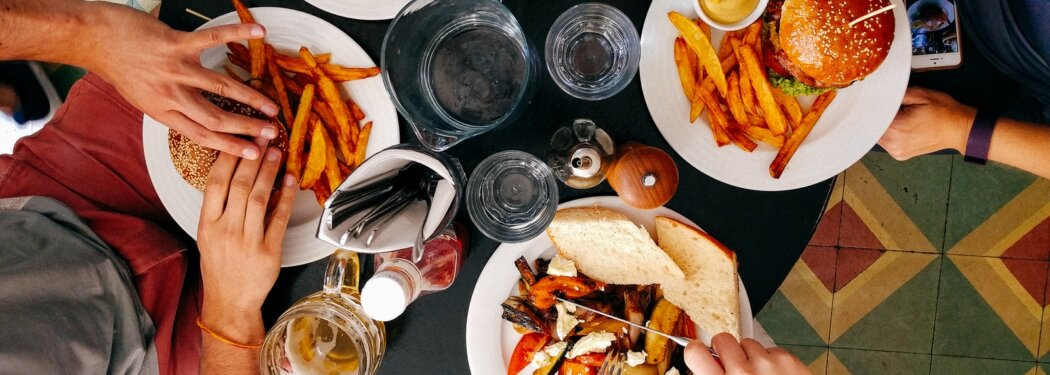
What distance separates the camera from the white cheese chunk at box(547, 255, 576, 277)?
4.83 feet

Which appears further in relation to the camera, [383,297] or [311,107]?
[311,107]

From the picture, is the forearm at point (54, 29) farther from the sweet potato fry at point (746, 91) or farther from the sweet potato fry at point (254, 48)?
the sweet potato fry at point (746, 91)

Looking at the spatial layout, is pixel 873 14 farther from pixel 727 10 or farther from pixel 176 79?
pixel 176 79

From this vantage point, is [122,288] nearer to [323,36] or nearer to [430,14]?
[323,36]

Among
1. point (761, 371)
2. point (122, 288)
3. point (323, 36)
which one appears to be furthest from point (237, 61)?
point (761, 371)

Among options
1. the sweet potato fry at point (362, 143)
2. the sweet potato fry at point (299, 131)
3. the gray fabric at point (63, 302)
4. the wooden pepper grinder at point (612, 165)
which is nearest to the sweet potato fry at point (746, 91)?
the wooden pepper grinder at point (612, 165)

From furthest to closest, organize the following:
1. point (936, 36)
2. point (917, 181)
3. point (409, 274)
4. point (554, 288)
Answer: point (917, 181) < point (936, 36) < point (554, 288) < point (409, 274)

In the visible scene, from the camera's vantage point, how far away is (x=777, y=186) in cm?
147

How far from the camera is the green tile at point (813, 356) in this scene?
102 inches

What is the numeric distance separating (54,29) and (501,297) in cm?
117

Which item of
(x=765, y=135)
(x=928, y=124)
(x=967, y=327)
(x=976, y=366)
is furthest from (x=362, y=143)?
(x=976, y=366)

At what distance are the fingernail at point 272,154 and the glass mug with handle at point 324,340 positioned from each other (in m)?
0.33

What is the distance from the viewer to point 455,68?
4.73 feet

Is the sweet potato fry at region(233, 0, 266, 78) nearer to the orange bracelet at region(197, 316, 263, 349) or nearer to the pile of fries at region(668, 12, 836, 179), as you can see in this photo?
the orange bracelet at region(197, 316, 263, 349)
